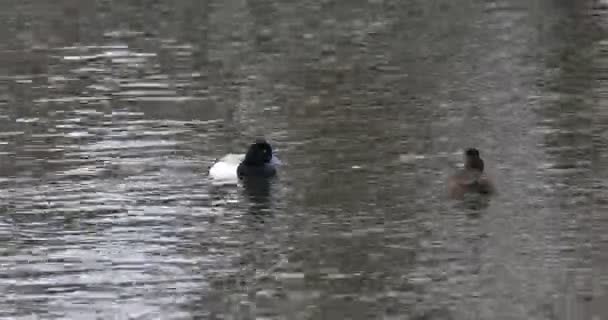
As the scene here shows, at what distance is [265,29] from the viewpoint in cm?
3841

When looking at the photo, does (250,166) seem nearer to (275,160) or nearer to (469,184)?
(275,160)

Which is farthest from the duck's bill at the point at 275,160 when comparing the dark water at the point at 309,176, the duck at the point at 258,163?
the dark water at the point at 309,176

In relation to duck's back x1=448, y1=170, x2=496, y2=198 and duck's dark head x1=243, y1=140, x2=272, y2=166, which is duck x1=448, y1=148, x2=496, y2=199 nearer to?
duck's back x1=448, y1=170, x2=496, y2=198

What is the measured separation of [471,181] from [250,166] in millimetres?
3117

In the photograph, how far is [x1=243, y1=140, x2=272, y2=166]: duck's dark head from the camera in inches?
808

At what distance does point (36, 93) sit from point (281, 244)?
1217 centimetres

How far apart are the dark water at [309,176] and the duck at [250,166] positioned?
265 millimetres

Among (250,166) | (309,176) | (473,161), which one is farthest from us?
(250,166)

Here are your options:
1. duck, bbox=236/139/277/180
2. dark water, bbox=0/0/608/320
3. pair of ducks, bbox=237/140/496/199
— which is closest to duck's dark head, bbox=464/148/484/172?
pair of ducks, bbox=237/140/496/199

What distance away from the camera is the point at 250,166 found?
20688mm

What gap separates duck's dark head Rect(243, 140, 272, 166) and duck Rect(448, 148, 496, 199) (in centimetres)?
250

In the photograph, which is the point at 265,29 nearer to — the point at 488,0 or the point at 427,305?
the point at 488,0

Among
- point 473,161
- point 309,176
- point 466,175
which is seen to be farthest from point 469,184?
point 309,176

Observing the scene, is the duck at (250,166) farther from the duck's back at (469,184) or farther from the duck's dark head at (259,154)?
the duck's back at (469,184)
